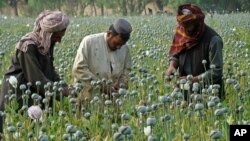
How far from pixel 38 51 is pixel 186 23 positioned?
53.6 inches

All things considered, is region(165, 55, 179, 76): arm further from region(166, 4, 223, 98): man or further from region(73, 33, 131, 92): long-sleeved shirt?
region(73, 33, 131, 92): long-sleeved shirt

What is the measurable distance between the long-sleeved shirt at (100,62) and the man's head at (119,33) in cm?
13

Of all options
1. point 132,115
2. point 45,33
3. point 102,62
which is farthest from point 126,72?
point 45,33

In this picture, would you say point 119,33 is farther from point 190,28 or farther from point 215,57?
point 215,57

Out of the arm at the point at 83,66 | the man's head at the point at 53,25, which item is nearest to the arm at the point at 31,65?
the man's head at the point at 53,25

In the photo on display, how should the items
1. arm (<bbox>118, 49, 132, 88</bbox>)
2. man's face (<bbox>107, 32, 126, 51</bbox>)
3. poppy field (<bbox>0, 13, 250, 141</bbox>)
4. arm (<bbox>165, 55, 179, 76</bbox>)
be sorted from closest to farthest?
poppy field (<bbox>0, 13, 250, 141</bbox>) < man's face (<bbox>107, 32, 126, 51</bbox>) < arm (<bbox>118, 49, 132, 88</bbox>) < arm (<bbox>165, 55, 179, 76</bbox>)

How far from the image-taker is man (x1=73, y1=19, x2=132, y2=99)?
6.14 metres

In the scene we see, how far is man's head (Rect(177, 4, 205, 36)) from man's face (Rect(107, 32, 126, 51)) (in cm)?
56

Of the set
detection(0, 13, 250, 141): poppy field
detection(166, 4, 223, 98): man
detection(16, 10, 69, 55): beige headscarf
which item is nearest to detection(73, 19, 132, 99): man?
detection(0, 13, 250, 141): poppy field

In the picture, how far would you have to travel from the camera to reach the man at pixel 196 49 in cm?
612

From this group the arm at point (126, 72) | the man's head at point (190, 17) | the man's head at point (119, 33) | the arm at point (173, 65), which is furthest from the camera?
the arm at point (173, 65)

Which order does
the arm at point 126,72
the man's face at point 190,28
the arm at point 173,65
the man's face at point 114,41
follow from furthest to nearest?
the arm at point 173,65
the arm at point 126,72
the man's face at point 190,28
the man's face at point 114,41

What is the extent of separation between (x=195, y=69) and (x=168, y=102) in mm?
1546

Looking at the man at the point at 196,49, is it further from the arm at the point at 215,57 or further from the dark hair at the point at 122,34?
the dark hair at the point at 122,34
